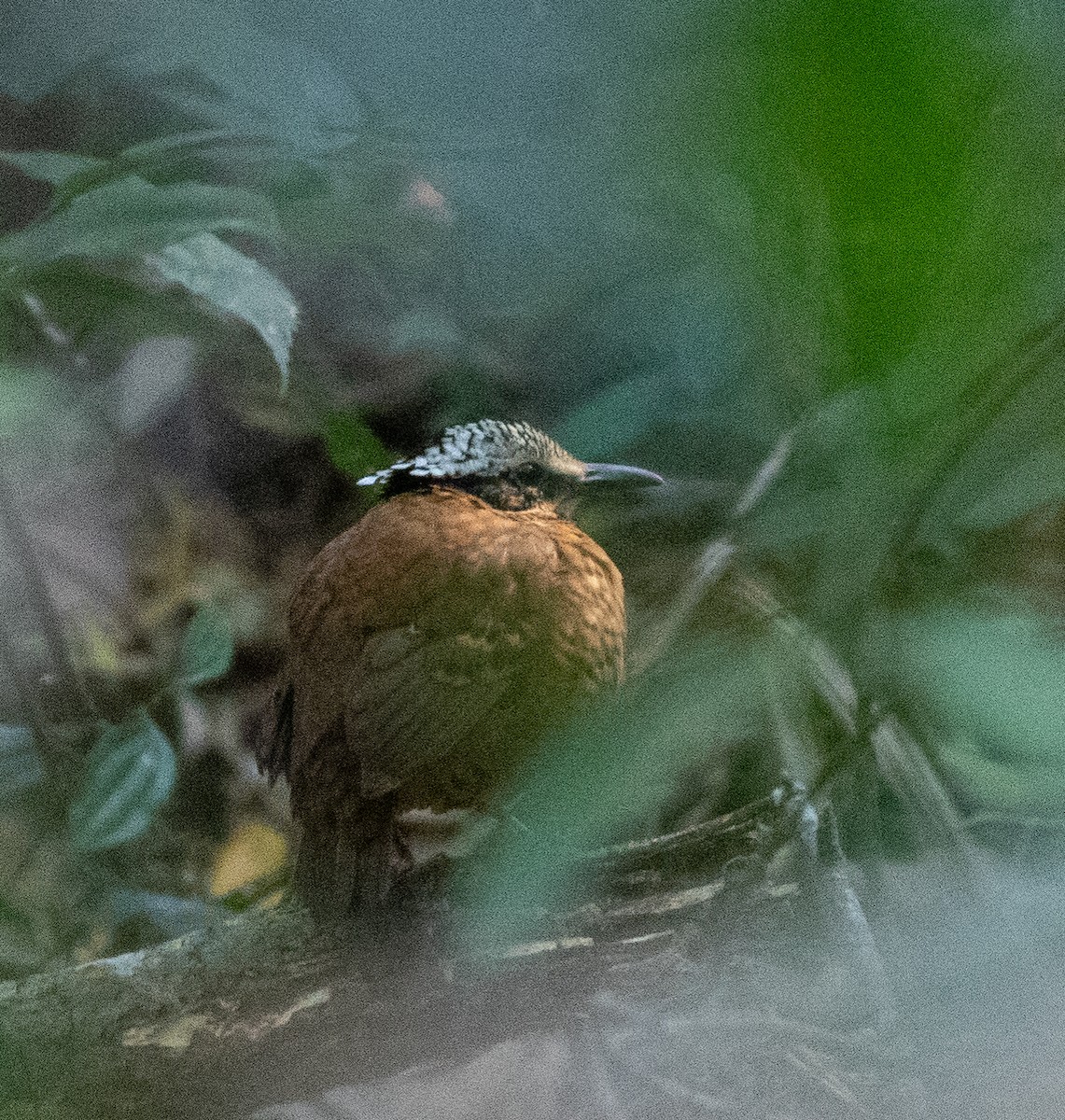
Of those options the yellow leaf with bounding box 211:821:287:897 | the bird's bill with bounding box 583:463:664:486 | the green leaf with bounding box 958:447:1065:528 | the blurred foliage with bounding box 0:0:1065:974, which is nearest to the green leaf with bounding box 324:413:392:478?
the blurred foliage with bounding box 0:0:1065:974

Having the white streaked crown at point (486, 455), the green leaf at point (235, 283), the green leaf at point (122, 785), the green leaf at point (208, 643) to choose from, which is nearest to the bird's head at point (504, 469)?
the white streaked crown at point (486, 455)

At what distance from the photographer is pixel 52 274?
80 cm

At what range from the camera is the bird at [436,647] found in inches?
27.2

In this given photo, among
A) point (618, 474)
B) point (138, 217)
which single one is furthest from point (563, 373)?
point (138, 217)

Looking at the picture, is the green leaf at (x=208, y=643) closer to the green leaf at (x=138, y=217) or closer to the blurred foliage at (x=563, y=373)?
the blurred foliage at (x=563, y=373)

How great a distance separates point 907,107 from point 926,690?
268mm

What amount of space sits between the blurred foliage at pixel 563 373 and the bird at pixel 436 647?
0.12 ft

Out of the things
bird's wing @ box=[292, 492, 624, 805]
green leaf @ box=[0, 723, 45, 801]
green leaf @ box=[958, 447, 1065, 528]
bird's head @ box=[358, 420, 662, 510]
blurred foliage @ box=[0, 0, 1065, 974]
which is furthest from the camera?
green leaf @ box=[0, 723, 45, 801]

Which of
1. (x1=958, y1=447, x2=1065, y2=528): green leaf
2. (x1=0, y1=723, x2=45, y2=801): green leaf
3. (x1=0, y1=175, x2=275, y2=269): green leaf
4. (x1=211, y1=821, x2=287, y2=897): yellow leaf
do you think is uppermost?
(x1=0, y1=175, x2=275, y2=269): green leaf

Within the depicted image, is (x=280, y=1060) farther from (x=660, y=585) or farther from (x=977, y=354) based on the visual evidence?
(x=977, y=354)

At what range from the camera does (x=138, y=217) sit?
27.8 inches

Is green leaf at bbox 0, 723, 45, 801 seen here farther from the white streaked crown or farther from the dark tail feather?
the white streaked crown

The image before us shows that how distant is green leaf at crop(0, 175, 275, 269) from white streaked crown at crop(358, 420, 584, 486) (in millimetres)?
200

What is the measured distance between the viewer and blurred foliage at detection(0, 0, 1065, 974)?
418 mm
